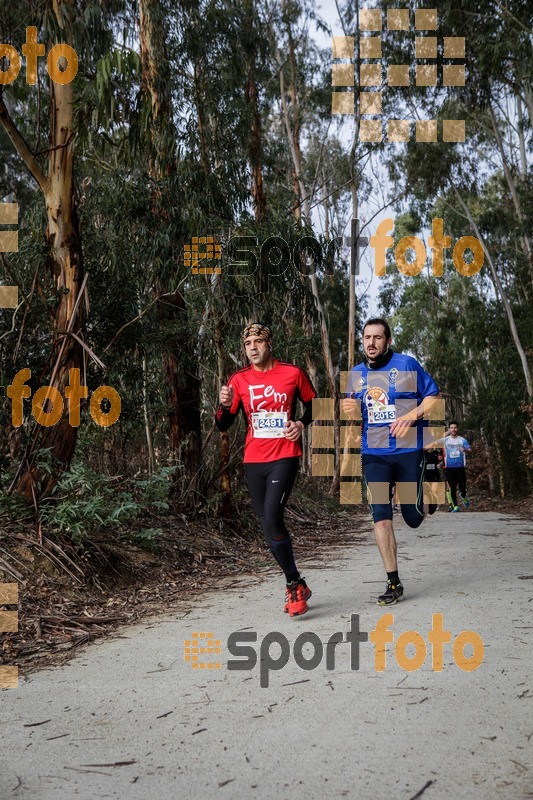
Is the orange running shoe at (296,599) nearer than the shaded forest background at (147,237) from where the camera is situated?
Yes

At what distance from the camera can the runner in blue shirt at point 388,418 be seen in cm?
614

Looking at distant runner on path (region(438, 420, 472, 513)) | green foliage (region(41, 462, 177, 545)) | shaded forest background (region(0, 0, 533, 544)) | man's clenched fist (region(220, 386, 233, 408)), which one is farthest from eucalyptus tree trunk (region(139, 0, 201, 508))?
distant runner on path (region(438, 420, 472, 513))

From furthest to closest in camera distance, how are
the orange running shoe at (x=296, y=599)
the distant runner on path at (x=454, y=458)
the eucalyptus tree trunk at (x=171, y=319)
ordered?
the distant runner on path at (x=454, y=458), the eucalyptus tree trunk at (x=171, y=319), the orange running shoe at (x=296, y=599)

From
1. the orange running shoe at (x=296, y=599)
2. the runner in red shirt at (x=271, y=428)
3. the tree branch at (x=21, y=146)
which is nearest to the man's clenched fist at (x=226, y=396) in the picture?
the runner in red shirt at (x=271, y=428)

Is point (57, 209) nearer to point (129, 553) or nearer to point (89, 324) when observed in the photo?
point (89, 324)

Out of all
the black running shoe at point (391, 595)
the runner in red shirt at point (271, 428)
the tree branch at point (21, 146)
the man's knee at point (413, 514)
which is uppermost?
the tree branch at point (21, 146)

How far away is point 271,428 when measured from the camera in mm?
5953

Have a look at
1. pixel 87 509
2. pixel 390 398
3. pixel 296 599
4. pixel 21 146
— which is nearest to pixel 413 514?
pixel 390 398

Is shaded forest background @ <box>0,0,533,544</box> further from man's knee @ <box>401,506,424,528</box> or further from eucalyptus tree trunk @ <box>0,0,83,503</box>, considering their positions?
man's knee @ <box>401,506,424,528</box>

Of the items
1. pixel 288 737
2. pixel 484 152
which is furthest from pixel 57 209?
pixel 484 152

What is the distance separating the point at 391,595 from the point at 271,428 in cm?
143

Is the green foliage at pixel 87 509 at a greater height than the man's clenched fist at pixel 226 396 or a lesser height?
lesser

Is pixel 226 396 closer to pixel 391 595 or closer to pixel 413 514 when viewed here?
pixel 413 514

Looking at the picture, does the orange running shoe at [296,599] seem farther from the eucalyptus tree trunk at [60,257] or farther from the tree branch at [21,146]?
the tree branch at [21,146]
